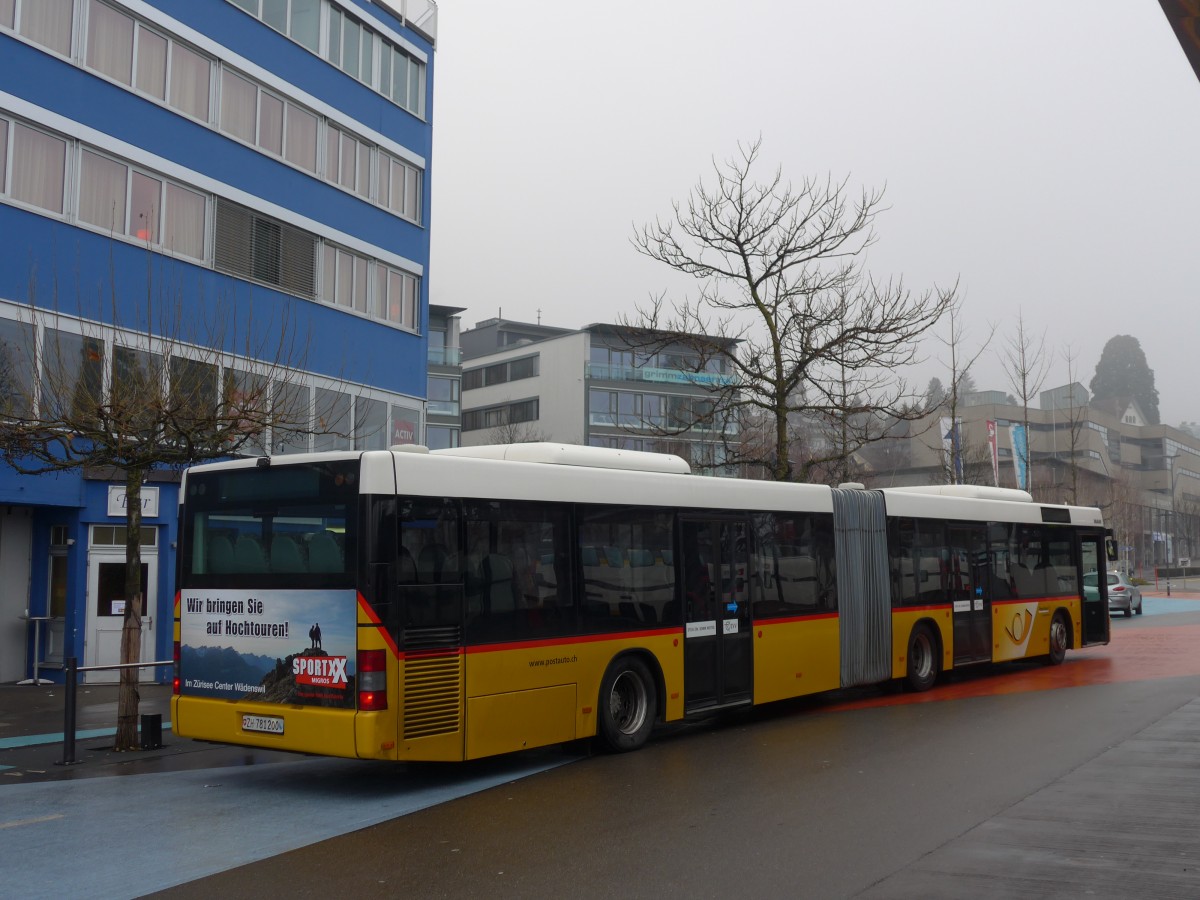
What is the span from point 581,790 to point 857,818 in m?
2.51

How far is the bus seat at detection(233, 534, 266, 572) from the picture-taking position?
33.9 ft

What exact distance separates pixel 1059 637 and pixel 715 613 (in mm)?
10671

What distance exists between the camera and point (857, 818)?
8.55 metres

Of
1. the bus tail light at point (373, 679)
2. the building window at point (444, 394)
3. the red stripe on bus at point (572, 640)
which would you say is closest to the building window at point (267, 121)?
the red stripe on bus at point (572, 640)

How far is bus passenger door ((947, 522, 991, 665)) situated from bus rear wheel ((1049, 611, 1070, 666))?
2746 millimetres

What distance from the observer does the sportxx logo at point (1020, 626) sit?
19812 mm

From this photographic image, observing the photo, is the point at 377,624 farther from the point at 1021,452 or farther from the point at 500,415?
the point at 500,415

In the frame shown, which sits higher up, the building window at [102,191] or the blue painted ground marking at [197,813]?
the building window at [102,191]

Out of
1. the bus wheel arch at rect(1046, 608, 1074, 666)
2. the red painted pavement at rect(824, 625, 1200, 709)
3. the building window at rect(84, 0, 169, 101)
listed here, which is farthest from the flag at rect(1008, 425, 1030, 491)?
the building window at rect(84, 0, 169, 101)

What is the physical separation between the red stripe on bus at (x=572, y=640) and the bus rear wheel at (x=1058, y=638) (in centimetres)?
1107

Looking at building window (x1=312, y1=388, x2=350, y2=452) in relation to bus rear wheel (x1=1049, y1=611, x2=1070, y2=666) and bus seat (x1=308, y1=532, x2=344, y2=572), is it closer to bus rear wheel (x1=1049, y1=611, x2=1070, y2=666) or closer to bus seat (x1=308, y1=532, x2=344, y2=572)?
bus rear wheel (x1=1049, y1=611, x2=1070, y2=666)

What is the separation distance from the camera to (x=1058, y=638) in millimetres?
21344

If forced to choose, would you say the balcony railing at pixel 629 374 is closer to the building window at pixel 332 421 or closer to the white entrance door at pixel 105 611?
the building window at pixel 332 421

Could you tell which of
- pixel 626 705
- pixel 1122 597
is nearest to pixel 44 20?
pixel 626 705
